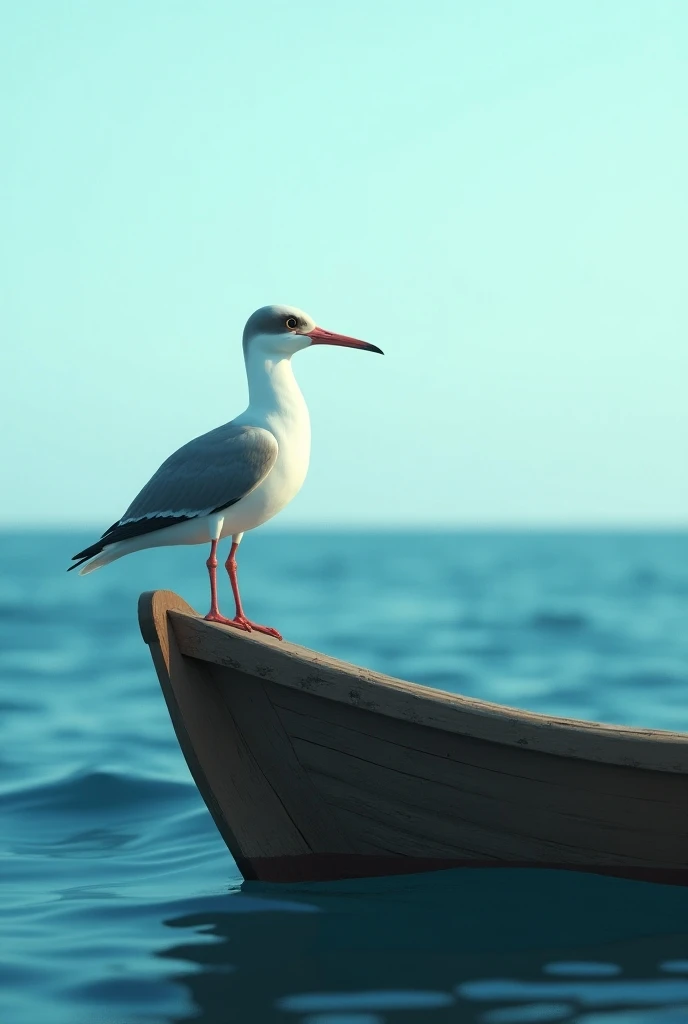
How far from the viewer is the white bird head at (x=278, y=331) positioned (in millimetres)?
5199

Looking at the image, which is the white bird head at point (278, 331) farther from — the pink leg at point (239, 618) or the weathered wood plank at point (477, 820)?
the weathered wood plank at point (477, 820)

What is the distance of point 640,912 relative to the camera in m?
4.94

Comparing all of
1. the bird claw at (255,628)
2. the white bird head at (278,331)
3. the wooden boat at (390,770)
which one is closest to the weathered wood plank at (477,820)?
the wooden boat at (390,770)

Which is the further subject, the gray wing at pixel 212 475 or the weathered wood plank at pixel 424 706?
the gray wing at pixel 212 475

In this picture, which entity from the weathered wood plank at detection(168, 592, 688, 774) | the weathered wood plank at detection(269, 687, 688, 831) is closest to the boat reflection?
the weathered wood plank at detection(269, 687, 688, 831)

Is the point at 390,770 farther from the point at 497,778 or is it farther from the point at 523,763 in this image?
the point at 523,763

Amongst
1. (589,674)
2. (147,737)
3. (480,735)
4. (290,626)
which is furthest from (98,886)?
(290,626)

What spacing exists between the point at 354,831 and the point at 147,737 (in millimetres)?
7579

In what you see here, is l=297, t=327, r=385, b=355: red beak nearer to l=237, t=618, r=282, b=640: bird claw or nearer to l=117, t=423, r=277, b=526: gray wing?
l=117, t=423, r=277, b=526: gray wing

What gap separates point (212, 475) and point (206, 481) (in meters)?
0.04

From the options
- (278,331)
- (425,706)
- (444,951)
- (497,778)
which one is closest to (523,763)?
(497,778)

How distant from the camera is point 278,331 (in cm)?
520

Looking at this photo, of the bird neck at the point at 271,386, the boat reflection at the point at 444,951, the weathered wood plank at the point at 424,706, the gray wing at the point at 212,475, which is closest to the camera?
the boat reflection at the point at 444,951

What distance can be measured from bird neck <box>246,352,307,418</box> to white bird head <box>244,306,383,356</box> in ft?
0.13
